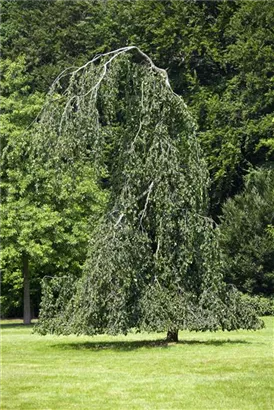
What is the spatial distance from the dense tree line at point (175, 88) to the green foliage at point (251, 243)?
4 cm

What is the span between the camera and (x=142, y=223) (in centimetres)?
1584

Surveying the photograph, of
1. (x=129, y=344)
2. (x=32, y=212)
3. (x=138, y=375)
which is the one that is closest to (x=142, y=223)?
(x=129, y=344)

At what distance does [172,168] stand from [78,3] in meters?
24.1

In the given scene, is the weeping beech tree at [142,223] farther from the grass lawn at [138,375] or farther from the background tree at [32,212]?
the background tree at [32,212]

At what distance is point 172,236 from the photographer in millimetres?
15664

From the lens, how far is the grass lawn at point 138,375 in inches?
388

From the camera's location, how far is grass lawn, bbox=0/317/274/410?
9852 mm

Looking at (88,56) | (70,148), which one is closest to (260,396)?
(70,148)

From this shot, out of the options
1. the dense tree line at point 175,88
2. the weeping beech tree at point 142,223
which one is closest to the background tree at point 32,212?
the dense tree line at point 175,88

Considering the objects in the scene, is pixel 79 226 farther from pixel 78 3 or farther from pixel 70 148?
pixel 78 3

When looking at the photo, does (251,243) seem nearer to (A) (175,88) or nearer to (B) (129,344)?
(A) (175,88)

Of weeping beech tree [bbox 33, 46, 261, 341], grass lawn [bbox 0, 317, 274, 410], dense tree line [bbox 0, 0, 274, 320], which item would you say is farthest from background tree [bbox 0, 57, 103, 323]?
weeping beech tree [bbox 33, 46, 261, 341]

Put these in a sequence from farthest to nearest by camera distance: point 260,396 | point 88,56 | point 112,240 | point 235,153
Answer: point 88,56 → point 235,153 → point 112,240 → point 260,396

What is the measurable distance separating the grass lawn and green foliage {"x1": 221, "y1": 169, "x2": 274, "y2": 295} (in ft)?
38.6
